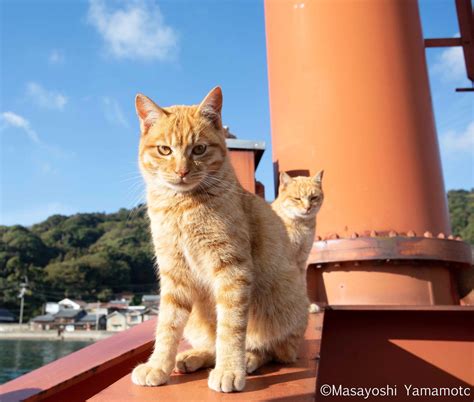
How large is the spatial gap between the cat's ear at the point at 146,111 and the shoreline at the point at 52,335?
1487 inches

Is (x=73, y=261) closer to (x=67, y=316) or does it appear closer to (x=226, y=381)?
(x=67, y=316)

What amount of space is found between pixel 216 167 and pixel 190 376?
1.00 m

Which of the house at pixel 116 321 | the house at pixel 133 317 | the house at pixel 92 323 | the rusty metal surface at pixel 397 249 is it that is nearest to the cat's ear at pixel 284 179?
the rusty metal surface at pixel 397 249

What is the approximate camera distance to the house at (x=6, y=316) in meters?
42.2

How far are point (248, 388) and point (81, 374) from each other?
786mm

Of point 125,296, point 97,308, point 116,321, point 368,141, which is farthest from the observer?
point 125,296

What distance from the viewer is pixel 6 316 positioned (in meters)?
43.3

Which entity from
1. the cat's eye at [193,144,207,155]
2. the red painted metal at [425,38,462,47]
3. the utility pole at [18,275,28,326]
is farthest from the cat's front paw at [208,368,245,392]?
the utility pole at [18,275,28,326]

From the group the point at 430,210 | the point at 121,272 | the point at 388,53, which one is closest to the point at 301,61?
the point at 388,53

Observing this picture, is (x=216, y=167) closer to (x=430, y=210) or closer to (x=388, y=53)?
(x=430, y=210)

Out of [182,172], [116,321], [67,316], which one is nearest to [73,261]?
[67,316]

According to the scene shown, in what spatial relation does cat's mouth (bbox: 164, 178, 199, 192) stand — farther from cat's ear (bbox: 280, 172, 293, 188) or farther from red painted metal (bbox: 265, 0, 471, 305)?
cat's ear (bbox: 280, 172, 293, 188)

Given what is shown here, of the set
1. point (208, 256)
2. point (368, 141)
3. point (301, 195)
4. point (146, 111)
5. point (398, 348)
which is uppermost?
point (368, 141)

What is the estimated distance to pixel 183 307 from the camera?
1.82 m
